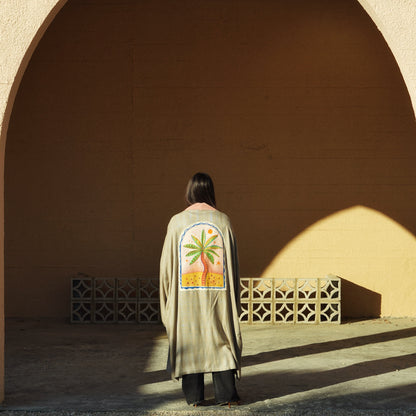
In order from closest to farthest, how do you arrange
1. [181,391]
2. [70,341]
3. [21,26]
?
[21,26]
[181,391]
[70,341]

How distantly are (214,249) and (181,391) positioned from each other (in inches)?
46.5

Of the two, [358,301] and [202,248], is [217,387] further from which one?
[358,301]

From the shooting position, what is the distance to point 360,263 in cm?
838

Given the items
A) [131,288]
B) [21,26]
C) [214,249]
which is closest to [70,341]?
[131,288]

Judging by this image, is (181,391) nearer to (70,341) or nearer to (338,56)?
(70,341)

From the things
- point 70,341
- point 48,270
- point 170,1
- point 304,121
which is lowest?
point 70,341

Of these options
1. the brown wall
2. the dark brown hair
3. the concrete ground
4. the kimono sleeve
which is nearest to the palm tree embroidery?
the kimono sleeve

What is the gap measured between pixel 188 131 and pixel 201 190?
12.7ft

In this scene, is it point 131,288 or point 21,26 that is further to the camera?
point 131,288

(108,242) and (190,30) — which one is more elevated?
(190,30)

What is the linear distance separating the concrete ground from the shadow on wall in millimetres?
242

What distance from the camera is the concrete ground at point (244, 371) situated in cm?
458

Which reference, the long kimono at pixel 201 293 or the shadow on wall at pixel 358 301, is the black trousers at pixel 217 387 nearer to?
the long kimono at pixel 201 293

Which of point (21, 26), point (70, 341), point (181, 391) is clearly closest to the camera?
point (21, 26)
